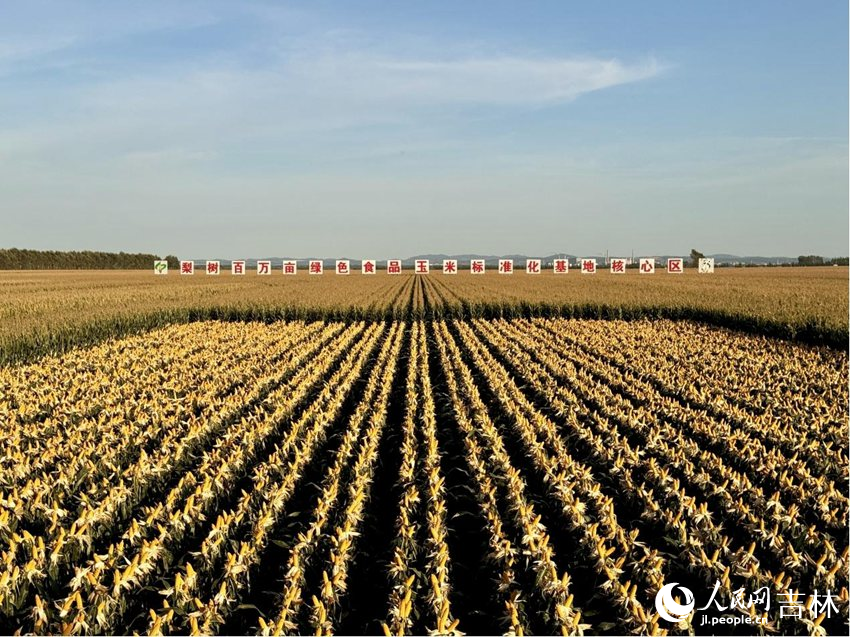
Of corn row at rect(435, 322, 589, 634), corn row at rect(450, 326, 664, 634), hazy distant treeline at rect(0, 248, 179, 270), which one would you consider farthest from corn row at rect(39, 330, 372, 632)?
hazy distant treeline at rect(0, 248, 179, 270)

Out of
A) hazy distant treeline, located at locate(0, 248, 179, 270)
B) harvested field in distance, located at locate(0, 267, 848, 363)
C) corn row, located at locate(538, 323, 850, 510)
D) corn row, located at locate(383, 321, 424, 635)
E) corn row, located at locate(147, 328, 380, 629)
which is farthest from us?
hazy distant treeline, located at locate(0, 248, 179, 270)

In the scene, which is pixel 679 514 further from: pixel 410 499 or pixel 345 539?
pixel 345 539

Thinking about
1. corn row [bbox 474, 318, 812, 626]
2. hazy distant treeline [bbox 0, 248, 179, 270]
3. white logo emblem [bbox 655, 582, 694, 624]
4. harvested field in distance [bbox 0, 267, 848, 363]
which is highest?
hazy distant treeline [bbox 0, 248, 179, 270]

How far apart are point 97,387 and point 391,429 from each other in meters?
6.75

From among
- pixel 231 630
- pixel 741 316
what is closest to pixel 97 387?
pixel 231 630

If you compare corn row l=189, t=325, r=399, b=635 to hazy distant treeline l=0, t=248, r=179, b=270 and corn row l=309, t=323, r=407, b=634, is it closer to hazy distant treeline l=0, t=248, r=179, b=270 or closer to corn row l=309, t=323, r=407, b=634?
corn row l=309, t=323, r=407, b=634

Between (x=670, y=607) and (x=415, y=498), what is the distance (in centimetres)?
270

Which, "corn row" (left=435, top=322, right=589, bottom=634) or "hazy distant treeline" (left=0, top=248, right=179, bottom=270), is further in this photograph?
"hazy distant treeline" (left=0, top=248, right=179, bottom=270)

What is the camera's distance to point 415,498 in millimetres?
6410

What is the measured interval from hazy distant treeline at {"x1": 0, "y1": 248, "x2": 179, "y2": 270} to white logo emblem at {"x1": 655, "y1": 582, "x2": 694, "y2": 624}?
438 ft

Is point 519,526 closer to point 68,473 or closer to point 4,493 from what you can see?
point 68,473

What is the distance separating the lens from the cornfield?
4.97 meters

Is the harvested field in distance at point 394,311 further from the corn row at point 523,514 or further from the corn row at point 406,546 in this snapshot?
the corn row at point 406,546

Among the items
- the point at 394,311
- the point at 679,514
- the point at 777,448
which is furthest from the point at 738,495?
the point at 394,311
